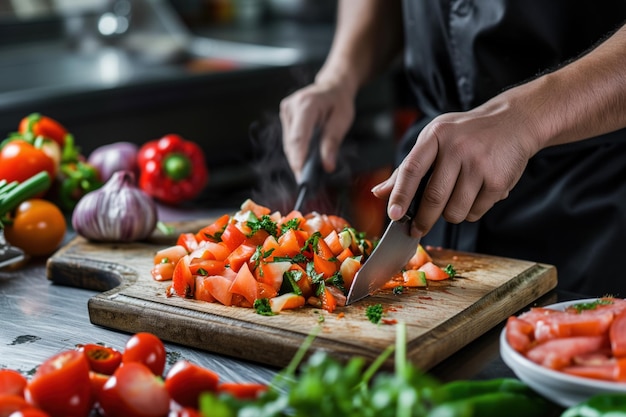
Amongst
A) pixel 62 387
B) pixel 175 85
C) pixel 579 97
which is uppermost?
pixel 579 97

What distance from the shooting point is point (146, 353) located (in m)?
1.27

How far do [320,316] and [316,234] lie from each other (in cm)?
25

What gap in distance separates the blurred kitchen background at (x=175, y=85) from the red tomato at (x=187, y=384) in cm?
135

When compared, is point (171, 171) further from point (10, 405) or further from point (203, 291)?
point (10, 405)

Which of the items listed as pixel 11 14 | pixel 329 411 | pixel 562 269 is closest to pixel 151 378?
pixel 329 411

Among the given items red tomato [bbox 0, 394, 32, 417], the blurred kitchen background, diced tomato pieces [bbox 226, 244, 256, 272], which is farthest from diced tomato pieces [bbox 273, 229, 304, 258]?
the blurred kitchen background

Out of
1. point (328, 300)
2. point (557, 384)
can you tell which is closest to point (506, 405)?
point (557, 384)

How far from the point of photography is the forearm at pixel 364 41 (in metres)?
2.52

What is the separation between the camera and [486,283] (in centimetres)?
168

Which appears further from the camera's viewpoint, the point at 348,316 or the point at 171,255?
the point at 171,255

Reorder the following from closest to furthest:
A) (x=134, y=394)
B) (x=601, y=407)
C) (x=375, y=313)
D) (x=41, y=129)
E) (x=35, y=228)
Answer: (x=601, y=407), (x=134, y=394), (x=375, y=313), (x=35, y=228), (x=41, y=129)

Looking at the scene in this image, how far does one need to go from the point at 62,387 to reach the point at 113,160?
147 centimetres

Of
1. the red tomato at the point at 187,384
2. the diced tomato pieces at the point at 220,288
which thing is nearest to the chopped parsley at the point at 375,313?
the diced tomato pieces at the point at 220,288

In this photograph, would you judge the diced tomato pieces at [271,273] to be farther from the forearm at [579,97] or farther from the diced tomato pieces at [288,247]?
the forearm at [579,97]
